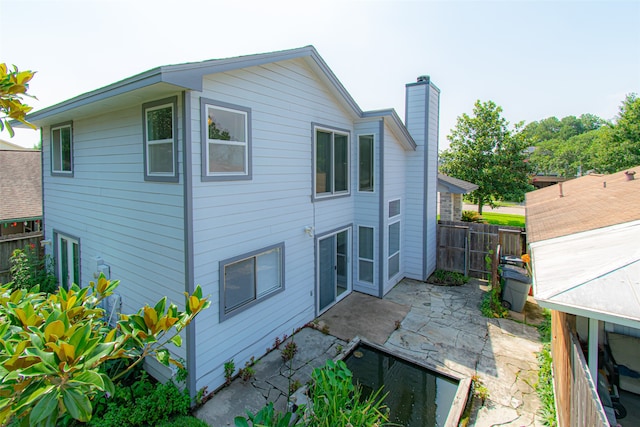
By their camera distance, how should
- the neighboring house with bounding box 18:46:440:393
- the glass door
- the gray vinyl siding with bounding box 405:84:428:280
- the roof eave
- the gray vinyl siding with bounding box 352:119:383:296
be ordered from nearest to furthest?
the neighboring house with bounding box 18:46:440:393 → the glass door → the roof eave → the gray vinyl siding with bounding box 352:119:383:296 → the gray vinyl siding with bounding box 405:84:428:280

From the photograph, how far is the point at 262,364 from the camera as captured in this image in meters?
6.23

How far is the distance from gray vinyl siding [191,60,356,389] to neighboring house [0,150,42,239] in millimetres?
8787

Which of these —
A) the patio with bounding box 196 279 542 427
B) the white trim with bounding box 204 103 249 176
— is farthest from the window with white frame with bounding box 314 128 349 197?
the patio with bounding box 196 279 542 427

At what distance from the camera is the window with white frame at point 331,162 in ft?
26.1

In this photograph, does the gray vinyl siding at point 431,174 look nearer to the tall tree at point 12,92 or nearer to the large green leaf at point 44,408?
the tall tree at point 12,92

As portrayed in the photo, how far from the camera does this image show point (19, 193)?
474 inches

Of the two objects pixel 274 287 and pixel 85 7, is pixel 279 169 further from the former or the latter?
pixel 85 7

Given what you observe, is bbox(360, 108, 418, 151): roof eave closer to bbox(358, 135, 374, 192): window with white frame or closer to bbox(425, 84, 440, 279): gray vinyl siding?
bbox(358, 135, 374, 192): window with white frame

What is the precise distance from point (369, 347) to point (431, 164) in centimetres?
654

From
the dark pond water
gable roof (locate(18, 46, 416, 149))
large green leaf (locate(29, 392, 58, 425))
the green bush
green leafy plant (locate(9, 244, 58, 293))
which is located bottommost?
the dark pond water

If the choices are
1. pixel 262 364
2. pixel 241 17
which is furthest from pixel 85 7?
pixel 262 364

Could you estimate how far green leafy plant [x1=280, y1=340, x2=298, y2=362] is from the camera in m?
6.37

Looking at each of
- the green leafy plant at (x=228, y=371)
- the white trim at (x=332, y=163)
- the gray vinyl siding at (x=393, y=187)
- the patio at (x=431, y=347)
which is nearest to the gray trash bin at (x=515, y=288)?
the patio at (x=431, y=347)

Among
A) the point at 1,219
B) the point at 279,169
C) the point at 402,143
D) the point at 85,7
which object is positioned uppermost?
the point at 85,7
